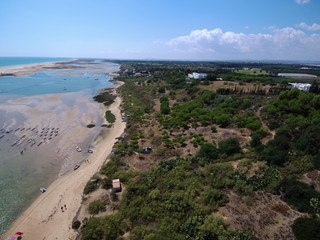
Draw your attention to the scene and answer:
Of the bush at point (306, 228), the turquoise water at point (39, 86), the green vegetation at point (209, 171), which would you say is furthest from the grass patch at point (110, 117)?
the bush at point (306, 228)

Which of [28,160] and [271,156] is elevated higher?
[271,156]

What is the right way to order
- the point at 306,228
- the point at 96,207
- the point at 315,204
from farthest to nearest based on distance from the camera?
the point at 96,207 < the point at 315,204 < the point at 306,228

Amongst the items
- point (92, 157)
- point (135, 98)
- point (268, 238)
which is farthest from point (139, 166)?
point (135, 98)

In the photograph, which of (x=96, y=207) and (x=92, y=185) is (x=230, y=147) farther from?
(x=92, y=185)

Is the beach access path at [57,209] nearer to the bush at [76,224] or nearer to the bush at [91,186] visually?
the bush at [76,224]

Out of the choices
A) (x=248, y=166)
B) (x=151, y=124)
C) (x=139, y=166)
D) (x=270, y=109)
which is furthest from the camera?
(x=151, y=124)

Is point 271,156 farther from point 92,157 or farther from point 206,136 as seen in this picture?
point 92,157

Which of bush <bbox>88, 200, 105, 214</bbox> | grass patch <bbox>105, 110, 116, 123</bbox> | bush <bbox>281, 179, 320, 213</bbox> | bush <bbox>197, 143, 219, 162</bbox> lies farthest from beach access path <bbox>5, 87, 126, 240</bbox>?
bush <bbox>281, 179, 320, 213</bbox>

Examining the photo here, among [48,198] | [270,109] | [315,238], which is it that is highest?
[270,109]

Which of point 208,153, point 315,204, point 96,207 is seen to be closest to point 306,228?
point 315,204
